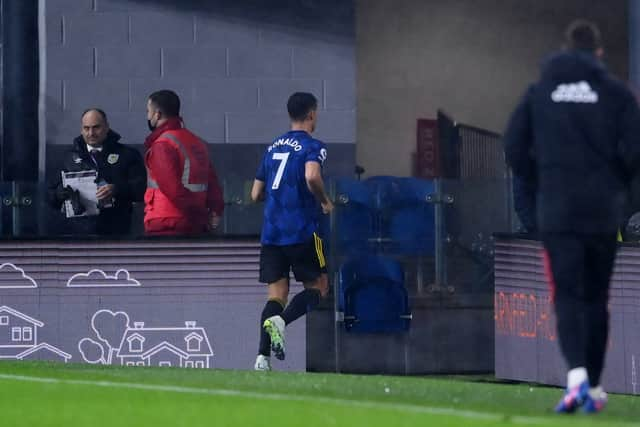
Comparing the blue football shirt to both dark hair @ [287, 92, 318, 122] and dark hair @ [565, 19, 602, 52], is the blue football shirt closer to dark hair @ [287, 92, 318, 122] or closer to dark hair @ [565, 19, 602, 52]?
dark hair @ [287, 92, 318, 122]

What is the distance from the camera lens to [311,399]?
846 cm

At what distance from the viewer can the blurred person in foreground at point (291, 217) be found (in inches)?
445

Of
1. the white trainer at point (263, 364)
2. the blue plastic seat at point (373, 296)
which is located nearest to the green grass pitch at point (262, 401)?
the white trainer at point (263, 364)

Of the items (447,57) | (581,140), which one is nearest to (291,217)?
(581,140)

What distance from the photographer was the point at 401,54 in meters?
22.7

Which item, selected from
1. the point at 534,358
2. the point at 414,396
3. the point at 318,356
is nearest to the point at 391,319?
the point at 318,356

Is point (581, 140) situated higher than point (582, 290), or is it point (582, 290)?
point (581, 140)

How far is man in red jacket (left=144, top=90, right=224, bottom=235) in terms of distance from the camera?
12.4 m

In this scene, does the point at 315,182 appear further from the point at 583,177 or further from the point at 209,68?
the point at 209,68

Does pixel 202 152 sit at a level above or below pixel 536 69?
below

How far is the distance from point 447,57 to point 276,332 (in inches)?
489

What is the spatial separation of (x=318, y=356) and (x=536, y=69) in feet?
32.8

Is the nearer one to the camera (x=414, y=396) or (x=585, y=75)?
(x=585, y=75)

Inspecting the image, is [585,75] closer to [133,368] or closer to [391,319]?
[133,368]
